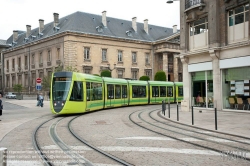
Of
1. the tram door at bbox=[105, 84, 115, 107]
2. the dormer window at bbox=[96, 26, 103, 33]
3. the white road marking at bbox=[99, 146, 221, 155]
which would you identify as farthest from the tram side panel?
the dormer window at bbox=[96, 26, 103, 33]

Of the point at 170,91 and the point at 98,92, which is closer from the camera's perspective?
the point at 98,92

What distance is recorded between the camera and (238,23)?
2022 cm

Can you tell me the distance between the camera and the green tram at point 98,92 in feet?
61.2

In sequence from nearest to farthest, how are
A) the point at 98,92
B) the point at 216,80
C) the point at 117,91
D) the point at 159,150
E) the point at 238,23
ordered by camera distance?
1. the point at 159,150
2. the point at 238,23
3. the point at 216,80
4. the point at 98,92
5. the point at 117,91

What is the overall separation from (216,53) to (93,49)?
36.3 metres

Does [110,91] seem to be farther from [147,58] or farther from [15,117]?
[147,58]

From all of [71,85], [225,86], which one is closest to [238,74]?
[225,86]

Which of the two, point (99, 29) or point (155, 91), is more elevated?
point (99, 29)

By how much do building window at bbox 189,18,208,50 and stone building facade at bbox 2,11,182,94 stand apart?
30.9m

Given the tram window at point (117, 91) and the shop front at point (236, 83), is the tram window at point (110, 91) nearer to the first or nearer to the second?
the tram window at point (117, 91)

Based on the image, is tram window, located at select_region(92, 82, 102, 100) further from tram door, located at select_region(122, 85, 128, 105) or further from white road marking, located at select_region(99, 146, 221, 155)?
white road marking, located at select_region(99, 146, 221, 155)

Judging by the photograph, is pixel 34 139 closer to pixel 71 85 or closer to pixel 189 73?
pixel 71 85

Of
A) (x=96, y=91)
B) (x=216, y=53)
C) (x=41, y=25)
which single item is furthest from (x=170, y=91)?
(x=41, y=25)

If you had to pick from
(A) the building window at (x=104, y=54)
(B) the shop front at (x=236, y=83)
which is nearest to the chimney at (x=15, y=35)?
(A) the building window at (x=104, y=54)
